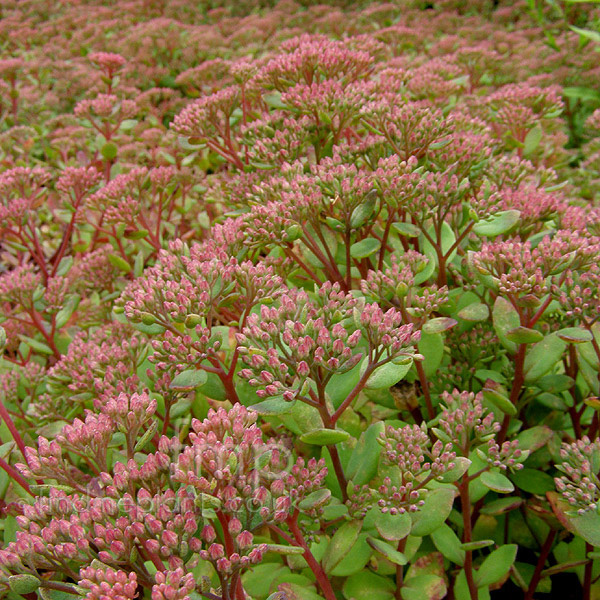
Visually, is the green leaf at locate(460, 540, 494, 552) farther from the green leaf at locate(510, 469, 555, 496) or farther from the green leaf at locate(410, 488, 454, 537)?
the green leaf at locate(510, 469, 555, 496)

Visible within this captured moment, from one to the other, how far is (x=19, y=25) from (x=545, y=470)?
284 inches

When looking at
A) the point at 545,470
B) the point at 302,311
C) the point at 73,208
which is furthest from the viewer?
the point at 73,208

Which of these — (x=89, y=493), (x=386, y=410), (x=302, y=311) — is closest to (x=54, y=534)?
(x=89, y=493)

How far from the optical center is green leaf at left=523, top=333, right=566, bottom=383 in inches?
53.9

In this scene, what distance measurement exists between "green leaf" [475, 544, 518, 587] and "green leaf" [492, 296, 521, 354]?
510 mm

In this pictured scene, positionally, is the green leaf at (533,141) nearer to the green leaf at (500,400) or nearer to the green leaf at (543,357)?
the green leaf at (543,357)

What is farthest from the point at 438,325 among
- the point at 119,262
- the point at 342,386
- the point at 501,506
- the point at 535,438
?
the point at 119,262

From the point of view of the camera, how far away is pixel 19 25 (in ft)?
20.4

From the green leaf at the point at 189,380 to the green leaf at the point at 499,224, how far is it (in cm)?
83

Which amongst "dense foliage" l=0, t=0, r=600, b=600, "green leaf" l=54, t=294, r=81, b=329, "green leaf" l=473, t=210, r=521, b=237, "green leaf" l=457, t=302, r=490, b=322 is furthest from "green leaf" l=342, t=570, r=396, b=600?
"green leaf" l=54, t=294, r=81, b=329

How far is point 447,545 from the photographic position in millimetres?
1320

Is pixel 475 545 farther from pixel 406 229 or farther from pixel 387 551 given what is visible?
pixel 406 229

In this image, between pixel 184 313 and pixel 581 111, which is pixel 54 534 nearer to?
pixel 184 313

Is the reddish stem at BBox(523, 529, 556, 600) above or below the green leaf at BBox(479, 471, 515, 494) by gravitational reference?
below
